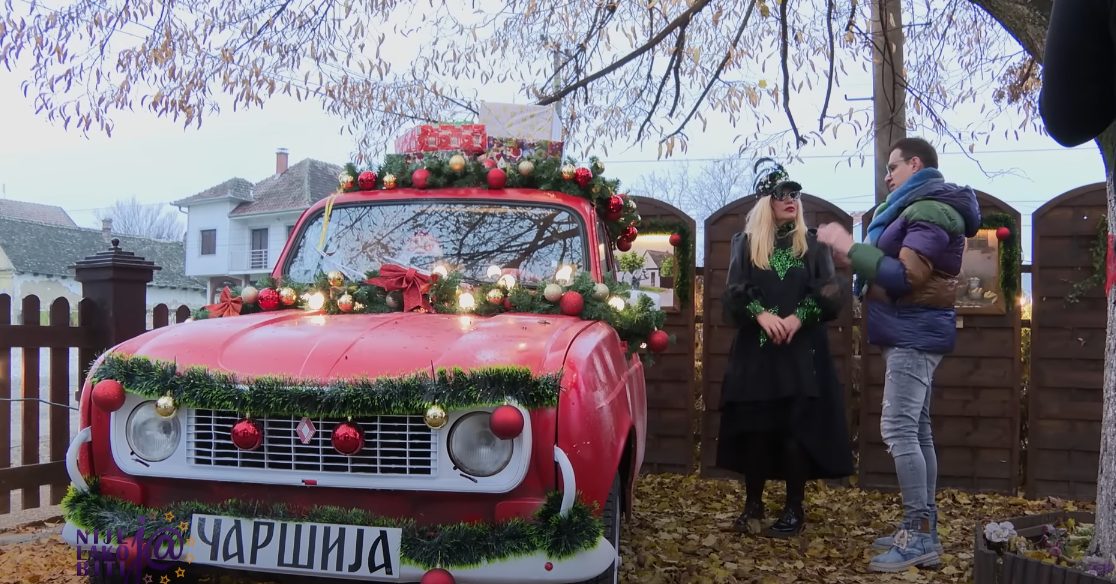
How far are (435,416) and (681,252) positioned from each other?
447cm

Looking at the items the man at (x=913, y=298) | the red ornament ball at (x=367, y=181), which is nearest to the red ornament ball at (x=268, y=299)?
the red ornament ball at (x=367, y=181)

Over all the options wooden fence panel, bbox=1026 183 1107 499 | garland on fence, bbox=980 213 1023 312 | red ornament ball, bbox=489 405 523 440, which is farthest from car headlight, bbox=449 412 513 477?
wooden fence panel, bbox=1026 183 1107 499

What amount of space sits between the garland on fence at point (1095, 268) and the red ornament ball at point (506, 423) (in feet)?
17.2

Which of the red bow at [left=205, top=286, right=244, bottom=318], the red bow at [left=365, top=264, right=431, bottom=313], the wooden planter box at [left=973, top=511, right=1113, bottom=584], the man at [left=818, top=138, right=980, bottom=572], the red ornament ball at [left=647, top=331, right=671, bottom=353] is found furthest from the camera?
the man at [left=818, top=138, right=980, bottom=572]

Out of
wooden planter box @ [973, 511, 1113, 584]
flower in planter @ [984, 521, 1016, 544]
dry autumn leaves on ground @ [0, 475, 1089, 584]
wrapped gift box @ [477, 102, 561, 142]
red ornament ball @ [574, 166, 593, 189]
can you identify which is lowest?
dry autumn leaves on ground @ [0, 475, 1089, 584]

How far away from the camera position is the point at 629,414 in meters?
3.12

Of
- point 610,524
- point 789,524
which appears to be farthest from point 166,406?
point 789,524

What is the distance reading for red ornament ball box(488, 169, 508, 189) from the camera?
400cm

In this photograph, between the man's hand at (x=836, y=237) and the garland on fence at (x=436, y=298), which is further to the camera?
the man's hand at (x=836, y=237)

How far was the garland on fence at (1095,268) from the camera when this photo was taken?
569 cm

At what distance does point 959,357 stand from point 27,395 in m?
6.38

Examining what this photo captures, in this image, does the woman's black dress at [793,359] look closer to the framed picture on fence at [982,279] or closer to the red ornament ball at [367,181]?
the red ornament ball at [367,181]

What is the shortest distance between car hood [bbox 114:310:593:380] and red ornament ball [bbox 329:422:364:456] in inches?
6.1

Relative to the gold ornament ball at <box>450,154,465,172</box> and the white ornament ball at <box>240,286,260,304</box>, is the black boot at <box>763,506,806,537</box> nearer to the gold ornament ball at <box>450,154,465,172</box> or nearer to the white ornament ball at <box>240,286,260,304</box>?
the gold ornament ball at <box>450,154,465,172</box>
